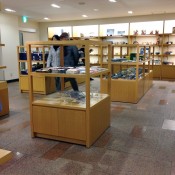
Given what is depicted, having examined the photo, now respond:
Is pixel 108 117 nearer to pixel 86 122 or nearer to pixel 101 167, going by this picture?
pixel 86 122

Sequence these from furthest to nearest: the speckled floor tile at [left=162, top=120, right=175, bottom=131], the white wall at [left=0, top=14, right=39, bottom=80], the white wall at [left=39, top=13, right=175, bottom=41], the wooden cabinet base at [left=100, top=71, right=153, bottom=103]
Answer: the white wall at [left=39, top=13, right=175, bottom=41] < the white wall at [left=0, top=14, right=39, bottom=80] < the wooden cabinet base at [left=100, top=71, right=153, bottom=103] < the speckled floor tile at [left=162, top=120, right=175, bottom=131]

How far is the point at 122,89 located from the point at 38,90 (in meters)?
2.57

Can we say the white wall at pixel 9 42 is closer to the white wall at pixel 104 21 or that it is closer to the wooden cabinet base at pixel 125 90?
the white wall at pixel 104 21

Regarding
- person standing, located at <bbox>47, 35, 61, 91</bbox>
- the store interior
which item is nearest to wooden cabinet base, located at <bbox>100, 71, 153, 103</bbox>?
the store interior

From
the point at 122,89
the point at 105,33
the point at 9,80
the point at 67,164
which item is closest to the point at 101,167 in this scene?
the point at 67,164

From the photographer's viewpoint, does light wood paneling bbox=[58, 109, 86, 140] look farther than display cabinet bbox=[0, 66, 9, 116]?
No

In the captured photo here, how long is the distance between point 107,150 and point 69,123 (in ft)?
2.04

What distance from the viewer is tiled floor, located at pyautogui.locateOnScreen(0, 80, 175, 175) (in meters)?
2.40

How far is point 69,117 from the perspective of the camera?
9.63 ft

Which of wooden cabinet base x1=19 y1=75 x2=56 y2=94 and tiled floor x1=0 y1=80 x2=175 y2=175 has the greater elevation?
wooden cabinet base x1=19 y1=75 x2=56 y2=94

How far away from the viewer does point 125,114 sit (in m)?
4.38

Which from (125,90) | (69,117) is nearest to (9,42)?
(125,90)

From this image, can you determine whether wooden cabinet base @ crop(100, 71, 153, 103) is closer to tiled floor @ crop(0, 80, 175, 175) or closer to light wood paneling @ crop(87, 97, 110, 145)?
tiled floor @ crop(0, 80, 175, 175)

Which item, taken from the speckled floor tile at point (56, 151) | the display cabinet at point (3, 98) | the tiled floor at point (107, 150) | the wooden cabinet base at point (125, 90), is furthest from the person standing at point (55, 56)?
the speckled floor tile at point (56, 151)
